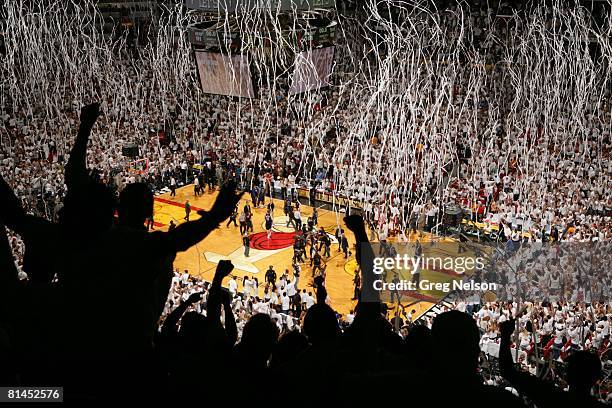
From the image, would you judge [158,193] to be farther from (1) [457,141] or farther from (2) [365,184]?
(1) [457,141]

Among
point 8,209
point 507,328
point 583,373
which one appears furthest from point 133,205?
point 583,373

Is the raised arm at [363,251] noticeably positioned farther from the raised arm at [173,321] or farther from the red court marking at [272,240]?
the red court marking at [272,240]

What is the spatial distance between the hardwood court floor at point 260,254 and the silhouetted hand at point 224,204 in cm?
1535

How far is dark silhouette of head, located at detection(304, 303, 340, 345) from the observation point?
→ 393 cm

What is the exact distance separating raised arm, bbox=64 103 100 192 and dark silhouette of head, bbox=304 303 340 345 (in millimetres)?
1405

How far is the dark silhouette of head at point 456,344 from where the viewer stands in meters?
2.58

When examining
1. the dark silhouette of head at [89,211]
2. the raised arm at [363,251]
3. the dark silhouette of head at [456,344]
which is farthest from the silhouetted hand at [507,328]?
the dark silhouette of head at [89,211]

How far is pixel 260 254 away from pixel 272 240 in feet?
3.87

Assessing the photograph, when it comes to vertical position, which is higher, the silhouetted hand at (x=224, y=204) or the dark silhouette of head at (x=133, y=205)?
the silhouetted hand at (x=224, y=204)

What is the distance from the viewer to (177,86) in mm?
37500

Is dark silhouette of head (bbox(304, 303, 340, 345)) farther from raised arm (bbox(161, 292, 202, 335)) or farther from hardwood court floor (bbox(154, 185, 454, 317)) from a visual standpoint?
hardwood court floor (bbox(154, 185, 454, 317))

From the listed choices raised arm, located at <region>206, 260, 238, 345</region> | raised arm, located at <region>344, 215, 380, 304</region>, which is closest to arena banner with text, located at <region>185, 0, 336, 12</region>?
raised arm, located at <region>206, 260, 238, 345</region>

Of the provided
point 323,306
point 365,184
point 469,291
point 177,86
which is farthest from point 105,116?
point 323,306

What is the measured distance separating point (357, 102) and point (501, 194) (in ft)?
38.7
